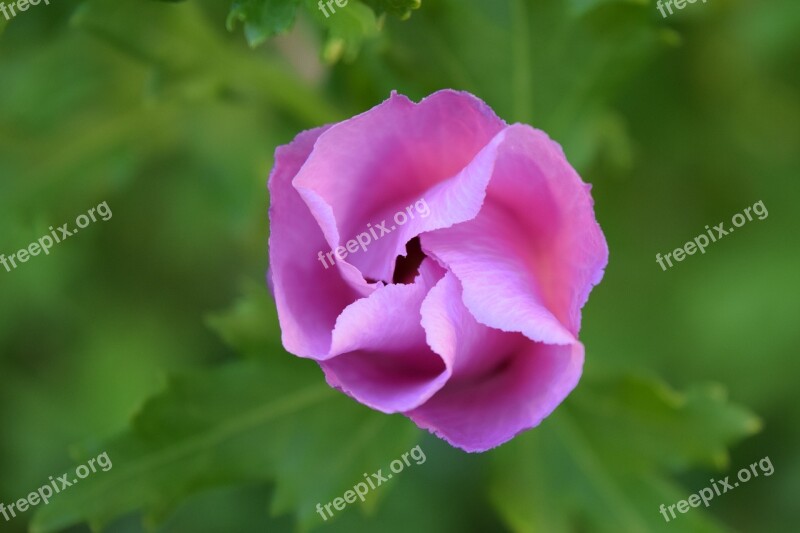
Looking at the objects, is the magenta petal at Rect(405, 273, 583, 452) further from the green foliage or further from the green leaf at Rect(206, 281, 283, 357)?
the green leaf at Rect(206, 281, 283, 357)

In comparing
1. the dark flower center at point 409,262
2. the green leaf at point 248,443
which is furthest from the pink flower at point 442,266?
the green leaf at point 248,443

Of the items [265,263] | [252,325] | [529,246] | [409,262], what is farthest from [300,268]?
[265,263]

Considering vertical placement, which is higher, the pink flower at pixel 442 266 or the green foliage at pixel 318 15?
the green foliage at pixel 318 15

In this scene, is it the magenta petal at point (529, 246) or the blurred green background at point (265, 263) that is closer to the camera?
the magenta petal at point (529, 246)

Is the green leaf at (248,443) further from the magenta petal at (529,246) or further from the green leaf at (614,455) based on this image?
the magenta petal at (529,246)

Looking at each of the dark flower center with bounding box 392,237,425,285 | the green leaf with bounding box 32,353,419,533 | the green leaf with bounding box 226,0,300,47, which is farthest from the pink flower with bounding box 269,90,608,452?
the green leaf with bounding box 32,353,419,533

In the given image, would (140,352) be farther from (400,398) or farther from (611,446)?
(400,398)

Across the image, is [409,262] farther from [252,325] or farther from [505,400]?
[252,325]
